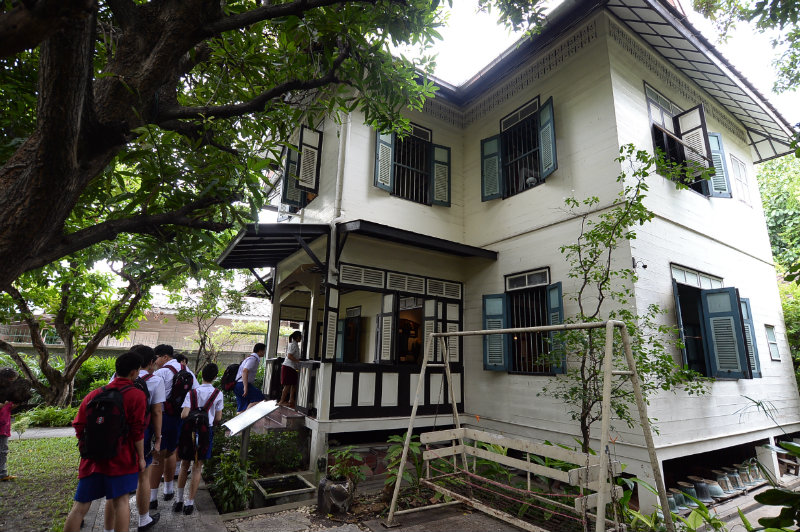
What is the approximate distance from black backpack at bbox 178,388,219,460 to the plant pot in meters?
1.40

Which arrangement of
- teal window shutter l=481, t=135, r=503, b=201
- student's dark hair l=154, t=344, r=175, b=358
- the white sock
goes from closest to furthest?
1. the white sock
2. student's dark hair l=154, t=344, r=175, b=358
3. teal window shutter l=481, t=135, r=503, b=201

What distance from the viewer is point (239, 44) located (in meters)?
4.29

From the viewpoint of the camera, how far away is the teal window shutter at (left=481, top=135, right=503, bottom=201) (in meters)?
8.34

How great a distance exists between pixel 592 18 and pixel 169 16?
6978 millimetres

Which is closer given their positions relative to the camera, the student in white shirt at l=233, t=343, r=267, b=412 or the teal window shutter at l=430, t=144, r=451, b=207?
the student in white shirt at l=233, t=343, r=267, b=412

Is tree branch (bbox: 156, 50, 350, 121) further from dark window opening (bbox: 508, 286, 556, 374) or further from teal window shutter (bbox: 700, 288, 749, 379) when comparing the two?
teal window shutter (bbox: 700, 288, 749, 379)

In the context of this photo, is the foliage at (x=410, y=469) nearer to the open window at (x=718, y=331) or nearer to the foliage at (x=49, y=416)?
the open window at (x=718, y=331)

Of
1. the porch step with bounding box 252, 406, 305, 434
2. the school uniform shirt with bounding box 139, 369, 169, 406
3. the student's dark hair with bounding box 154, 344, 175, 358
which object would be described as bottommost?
the porch step with bounding box 252, 406, 305, 434

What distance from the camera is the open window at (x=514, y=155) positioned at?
8016mm

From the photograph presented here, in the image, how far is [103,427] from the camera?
3256 mm

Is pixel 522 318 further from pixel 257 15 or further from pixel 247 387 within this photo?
pixel 257 15

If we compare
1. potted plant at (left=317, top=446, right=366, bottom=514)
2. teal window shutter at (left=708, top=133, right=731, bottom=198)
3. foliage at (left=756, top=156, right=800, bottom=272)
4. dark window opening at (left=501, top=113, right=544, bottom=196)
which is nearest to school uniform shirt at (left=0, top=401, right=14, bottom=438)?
potted plant at (left=317, top=446, right=366, bottom=514)

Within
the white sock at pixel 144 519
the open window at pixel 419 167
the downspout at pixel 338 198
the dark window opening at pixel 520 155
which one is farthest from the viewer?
the open window at pixel 419 167

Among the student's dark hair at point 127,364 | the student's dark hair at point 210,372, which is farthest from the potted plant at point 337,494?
the student's dark hair at point 127,364
